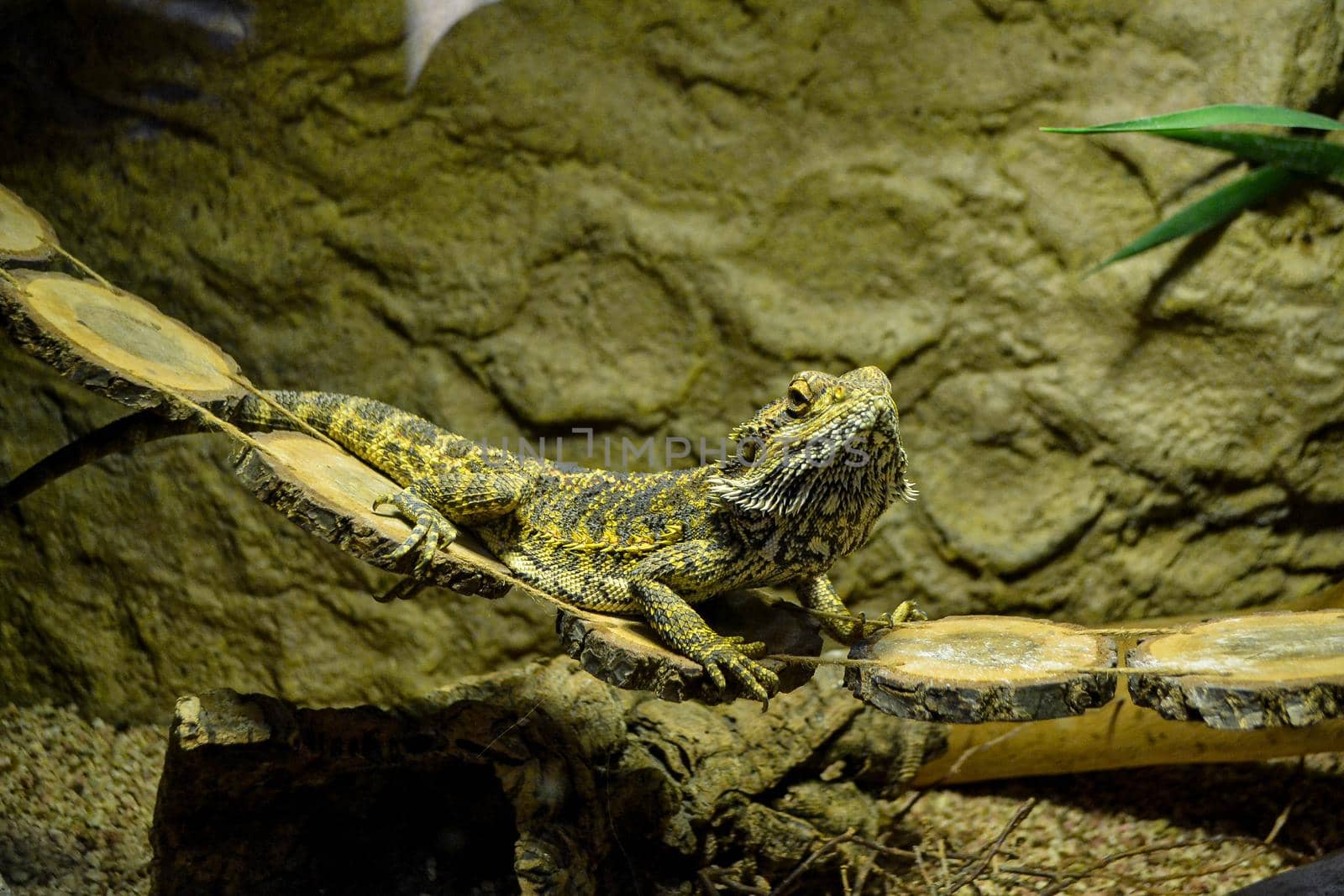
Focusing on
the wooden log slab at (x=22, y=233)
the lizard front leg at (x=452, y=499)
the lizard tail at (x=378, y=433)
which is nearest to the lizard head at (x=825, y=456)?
the lizard front leg at (x=452, y=499)

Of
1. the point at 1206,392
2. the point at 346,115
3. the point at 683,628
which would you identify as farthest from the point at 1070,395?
the point at 346,115

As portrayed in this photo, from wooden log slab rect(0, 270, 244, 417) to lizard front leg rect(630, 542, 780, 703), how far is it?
1.16m

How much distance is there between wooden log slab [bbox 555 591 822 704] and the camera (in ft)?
7.59

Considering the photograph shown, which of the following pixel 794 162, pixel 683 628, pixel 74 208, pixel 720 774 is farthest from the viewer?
pixel 794 162

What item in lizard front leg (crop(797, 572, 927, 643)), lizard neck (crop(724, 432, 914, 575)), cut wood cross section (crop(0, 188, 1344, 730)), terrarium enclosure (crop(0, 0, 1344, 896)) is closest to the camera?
cut wood cross section (crop(0, 188, 1344, 730))

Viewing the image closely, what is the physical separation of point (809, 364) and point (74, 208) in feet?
9.49

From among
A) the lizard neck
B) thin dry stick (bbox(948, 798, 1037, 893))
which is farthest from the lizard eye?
thin dry stick (bbox(948, 798, 1037, 893))

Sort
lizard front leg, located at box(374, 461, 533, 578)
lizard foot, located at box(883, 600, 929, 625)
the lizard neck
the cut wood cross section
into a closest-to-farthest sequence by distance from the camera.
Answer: the cut wood cross section < the lizard neck < lizard front leg, located at box(374, 461, 533, 578) < lizard foot, located at box(883, 600, 929, 625)

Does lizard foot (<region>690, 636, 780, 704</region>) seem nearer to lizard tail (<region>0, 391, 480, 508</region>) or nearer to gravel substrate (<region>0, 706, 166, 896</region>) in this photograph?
lizard tail (<region>0, 391, 480, 508</region>)

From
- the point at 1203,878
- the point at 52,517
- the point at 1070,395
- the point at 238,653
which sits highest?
the point at 1070,395

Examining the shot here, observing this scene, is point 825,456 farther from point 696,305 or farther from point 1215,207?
point 1215,207

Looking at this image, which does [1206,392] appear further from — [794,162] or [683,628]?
[683,628]

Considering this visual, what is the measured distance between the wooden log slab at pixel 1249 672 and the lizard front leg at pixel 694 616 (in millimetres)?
801

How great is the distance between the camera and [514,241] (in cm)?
414
